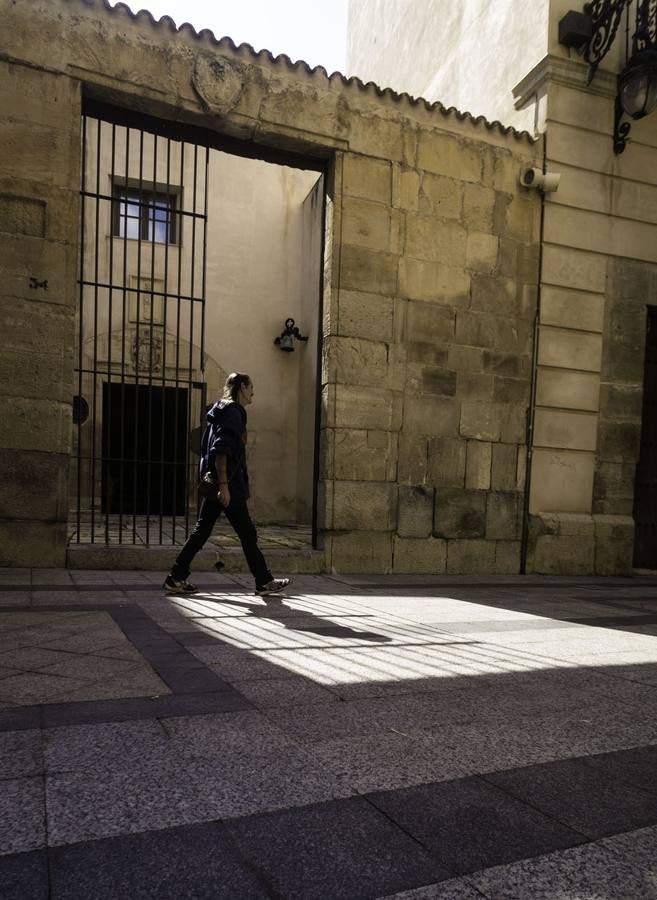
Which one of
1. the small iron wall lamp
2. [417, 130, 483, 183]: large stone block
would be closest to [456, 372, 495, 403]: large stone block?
[417, 130, 483, 183]: large stone block

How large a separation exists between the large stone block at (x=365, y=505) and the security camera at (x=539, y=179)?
389cm

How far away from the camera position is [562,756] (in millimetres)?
2232

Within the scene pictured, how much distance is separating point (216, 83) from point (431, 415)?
3.96 m

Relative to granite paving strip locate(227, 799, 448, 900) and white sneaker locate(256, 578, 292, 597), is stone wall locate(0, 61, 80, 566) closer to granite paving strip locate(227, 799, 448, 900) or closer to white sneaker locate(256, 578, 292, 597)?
white sneaker locate(256, 578, 292, 597)

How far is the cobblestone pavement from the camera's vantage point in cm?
147

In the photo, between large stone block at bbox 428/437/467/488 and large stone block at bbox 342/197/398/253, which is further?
large stone block at bbox 428/437/467/488

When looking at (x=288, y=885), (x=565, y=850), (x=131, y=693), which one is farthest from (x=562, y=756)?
(x=131, y=693)

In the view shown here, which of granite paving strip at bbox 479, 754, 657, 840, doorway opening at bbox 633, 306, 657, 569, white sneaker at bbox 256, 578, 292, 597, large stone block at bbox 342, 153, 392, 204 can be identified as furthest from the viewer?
doorway opening at bbox 633, 306, 657, 569

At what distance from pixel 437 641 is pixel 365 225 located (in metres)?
4.73

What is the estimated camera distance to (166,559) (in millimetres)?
6188

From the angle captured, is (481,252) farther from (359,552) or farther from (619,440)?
(359,552)

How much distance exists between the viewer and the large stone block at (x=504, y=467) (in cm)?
770

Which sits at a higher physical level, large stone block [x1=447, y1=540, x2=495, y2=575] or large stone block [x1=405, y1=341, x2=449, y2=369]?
large stone block [x1=405, y1=341, x2=449, y2=369]

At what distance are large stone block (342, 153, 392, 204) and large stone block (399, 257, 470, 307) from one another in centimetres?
→ 75
